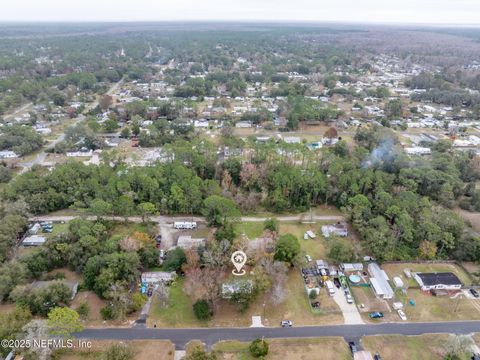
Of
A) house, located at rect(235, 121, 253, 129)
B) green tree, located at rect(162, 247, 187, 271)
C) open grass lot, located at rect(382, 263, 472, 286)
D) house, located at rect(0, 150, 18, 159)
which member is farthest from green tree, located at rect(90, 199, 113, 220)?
house, located at rect(235, 121, 253, 129)

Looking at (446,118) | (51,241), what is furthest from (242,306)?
(446,118)

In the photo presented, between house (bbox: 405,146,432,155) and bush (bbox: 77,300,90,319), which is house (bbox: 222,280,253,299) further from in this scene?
house (bbox: 405,146,432,155)

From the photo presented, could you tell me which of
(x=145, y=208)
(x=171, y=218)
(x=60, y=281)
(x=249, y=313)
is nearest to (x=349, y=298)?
(x=249, y=313)

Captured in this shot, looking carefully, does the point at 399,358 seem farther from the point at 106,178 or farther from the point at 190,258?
the point at 106,178

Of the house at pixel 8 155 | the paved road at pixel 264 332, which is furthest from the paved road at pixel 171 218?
the house at pixel 8 155

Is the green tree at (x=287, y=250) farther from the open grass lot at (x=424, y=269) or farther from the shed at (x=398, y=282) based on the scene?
the open grass lot at (x=424, y=269)

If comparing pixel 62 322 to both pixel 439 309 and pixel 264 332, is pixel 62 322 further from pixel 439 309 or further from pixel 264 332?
pixel 439 309
